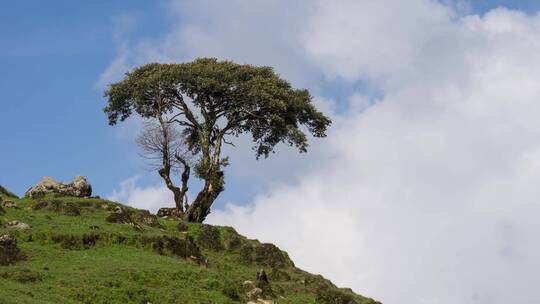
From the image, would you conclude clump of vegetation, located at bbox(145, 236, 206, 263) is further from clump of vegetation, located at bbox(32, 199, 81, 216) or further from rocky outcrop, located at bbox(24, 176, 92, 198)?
rocky outcrop, located at bbox(24, 176, 92, 198)

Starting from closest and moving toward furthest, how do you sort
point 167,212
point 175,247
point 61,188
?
point 175,247 → point 61,188 → point 167,212

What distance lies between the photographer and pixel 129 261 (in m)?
48.0

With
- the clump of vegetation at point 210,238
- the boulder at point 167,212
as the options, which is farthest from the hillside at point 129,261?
the boulder at point 167,212

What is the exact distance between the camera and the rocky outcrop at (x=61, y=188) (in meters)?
67.6

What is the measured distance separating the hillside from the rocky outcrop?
1953mm

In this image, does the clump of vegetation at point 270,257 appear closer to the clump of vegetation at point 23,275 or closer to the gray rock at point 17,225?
the gray rock at point 17,225

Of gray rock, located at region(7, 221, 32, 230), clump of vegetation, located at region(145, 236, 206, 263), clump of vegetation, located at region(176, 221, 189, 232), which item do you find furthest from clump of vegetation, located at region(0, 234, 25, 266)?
clump of vegetation, located at region(176, 221, 189, 232)

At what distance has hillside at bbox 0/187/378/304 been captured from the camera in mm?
41438

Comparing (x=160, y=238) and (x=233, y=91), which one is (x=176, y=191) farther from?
(x=160, y=238)

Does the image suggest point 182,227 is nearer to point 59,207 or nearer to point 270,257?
point 270,257

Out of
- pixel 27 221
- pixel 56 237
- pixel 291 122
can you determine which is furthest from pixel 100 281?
pixel 291 122

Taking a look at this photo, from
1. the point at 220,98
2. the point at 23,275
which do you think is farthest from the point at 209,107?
the point at 23,275

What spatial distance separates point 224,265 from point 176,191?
1633 centimetres

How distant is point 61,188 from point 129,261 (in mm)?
23125
